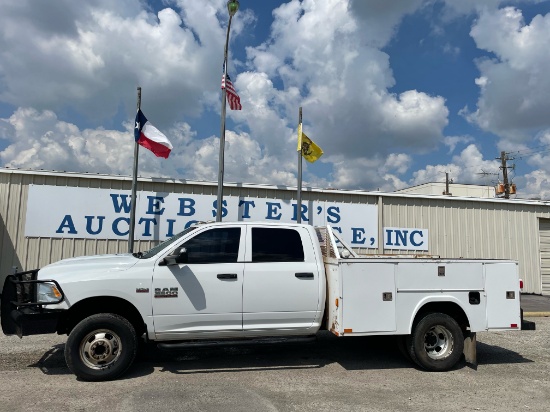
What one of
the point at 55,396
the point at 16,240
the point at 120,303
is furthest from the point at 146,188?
the point at 55,396

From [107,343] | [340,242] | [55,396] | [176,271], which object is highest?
[340,242]

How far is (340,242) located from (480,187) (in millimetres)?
60652

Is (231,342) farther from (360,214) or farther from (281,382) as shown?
(360,214)

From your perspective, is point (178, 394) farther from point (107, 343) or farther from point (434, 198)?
point (434, 198)

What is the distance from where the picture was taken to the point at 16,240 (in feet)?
40.0

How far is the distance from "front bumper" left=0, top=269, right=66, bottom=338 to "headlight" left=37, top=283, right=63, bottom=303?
7cm

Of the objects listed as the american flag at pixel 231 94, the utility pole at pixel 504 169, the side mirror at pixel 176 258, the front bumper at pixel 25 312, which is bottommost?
the front bumper at pixel 25 312

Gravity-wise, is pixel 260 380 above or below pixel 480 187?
below

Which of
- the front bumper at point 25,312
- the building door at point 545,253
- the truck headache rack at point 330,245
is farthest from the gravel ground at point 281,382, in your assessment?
the building door at point 545,253

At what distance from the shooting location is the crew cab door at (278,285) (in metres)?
6.03

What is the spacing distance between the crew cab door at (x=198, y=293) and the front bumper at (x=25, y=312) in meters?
1.24

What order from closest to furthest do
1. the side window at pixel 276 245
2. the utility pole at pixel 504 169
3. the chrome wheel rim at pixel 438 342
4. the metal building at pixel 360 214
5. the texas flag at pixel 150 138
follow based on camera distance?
the side window at pixel 276 245
the chrome wheel rim at pixel 438 342
the metal building at pixel 360 214
the texas flag at pixel 150 138
the utility pole at pixel 504 169

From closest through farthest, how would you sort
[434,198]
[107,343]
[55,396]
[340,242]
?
1. [55,396]
2. [107,343]
3. [340,242]
4. [434,198]

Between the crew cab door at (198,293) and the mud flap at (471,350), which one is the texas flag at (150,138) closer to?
the crew cab door at (198,293)
